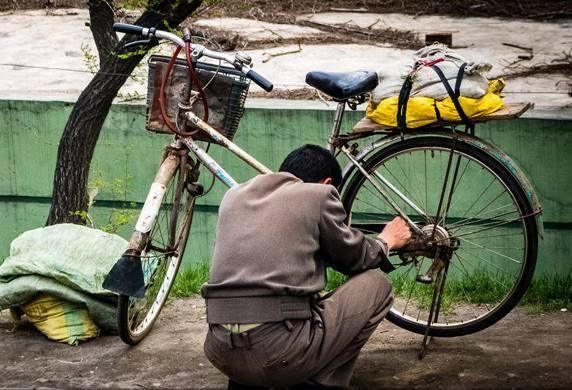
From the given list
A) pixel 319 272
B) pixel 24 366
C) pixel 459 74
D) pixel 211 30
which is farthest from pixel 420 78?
pixel 211 30

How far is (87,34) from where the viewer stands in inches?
370

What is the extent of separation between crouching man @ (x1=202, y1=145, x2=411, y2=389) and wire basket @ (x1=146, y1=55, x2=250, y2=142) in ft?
3.08

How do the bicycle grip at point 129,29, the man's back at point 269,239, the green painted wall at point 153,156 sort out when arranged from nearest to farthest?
1. the man's back at point 269,239
2. the bicycle grip at point 129,29
3. the green painted wall at point 153,156

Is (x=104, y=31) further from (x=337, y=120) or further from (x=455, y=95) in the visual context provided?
(x=455, y=95)

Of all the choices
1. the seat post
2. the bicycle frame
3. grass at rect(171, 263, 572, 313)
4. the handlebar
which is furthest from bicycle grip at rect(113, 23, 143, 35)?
grass at rect(171, 263, 572, 313)

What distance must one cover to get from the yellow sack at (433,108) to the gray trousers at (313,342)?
0.90 m

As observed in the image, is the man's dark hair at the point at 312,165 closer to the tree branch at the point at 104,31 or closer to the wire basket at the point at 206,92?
the wire basket at the point at 206,92

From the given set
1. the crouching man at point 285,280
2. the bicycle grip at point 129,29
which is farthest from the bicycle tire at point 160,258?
the crouching man at point 285,280

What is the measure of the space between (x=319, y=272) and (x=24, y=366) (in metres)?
1.86

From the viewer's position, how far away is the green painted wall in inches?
251

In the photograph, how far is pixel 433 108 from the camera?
209 inches

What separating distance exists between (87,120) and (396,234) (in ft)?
7.39

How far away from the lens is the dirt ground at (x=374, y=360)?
5270 millimetres

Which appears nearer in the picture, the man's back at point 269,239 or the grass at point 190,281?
the man's back at point 269,239
